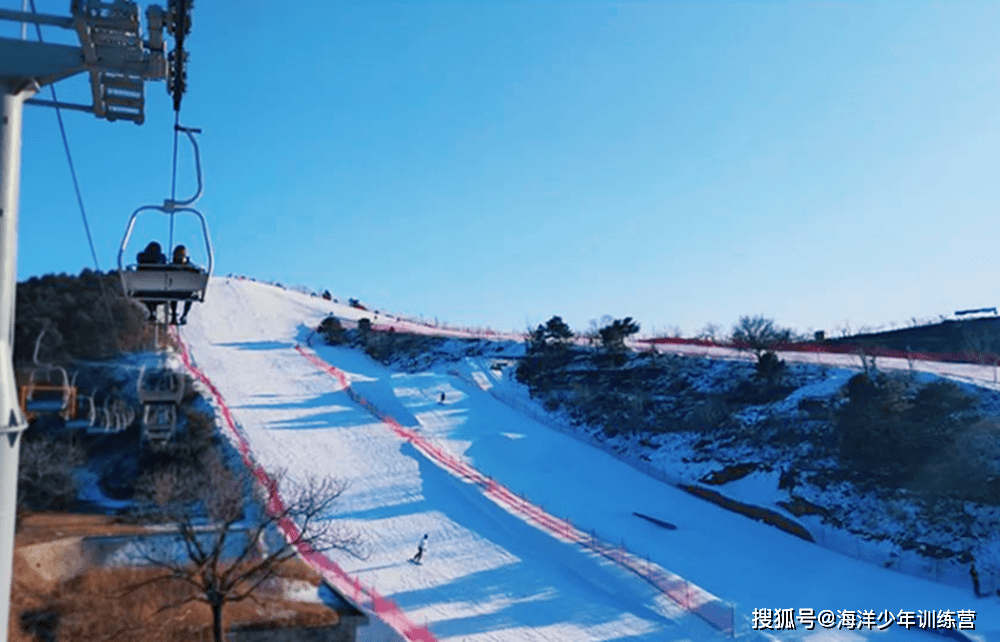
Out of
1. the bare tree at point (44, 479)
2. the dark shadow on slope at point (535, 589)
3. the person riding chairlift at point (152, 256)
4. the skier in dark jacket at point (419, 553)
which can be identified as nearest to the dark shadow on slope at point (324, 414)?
the bare tree at point (44, 479)

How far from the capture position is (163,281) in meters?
5.50

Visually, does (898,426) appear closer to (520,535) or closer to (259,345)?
(520,535)

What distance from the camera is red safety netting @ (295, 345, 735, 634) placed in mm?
17094

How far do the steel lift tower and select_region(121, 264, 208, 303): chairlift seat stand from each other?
1.37 meters

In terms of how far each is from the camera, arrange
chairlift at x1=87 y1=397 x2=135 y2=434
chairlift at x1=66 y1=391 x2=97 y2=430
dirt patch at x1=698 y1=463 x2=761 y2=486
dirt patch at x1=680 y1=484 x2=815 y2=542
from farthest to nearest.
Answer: chairlift at x1=66 y1=391 x2=97 y2=430 → chairlift at x1=87 y1=397 x2=135 y2=434 → dirt patch at x1=698 y1=463 x2=761 y2=486 → dirt patch at x1=680 y1=484 x2=815 y2=542

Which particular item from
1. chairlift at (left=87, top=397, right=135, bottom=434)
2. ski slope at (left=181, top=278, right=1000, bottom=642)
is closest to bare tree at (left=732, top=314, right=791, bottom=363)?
ski slope at (left=181, top=278, right=1000, bottom=642)

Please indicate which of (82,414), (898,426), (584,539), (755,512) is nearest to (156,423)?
(584,539)

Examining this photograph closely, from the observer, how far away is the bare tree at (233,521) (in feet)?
55.3

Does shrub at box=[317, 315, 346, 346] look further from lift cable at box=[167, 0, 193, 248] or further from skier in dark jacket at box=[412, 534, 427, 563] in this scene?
lift cable at box=[167, 0, 193, 248]

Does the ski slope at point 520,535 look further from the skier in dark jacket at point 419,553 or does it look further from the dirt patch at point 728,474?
the dirt patch at point 728,474

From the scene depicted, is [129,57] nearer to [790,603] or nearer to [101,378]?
[790,603]

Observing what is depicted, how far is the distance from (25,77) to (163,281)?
1.92 meters

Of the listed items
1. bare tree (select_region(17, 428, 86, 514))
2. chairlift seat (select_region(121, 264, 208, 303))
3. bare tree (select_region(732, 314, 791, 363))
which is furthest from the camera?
bare tree (select_region(732, 314, 791, 363))

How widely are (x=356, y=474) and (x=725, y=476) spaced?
41.9 feet
